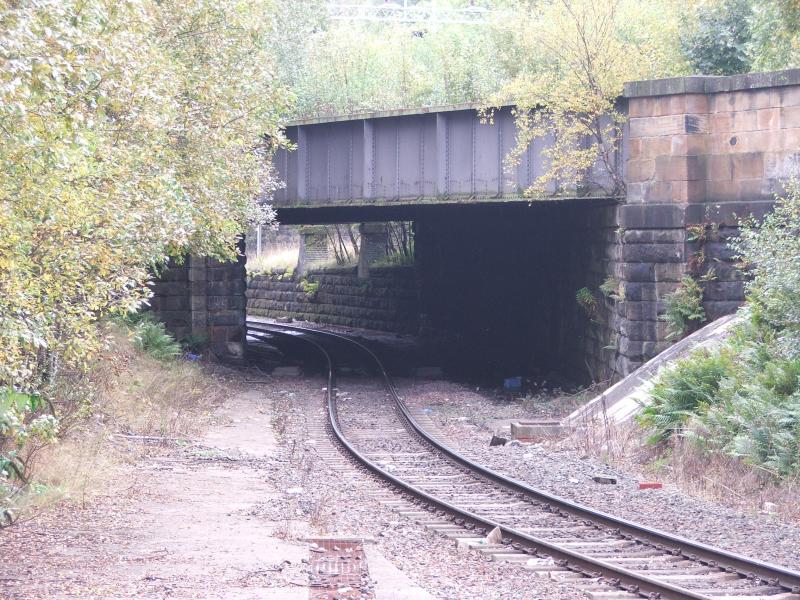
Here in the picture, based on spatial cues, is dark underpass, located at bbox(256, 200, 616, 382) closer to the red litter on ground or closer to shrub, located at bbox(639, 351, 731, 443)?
shrub, located at bbox(639, 351, 731, 443)

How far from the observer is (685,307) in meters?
20.3

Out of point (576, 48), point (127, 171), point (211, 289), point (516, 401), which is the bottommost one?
point (516, 401)

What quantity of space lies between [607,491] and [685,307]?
28.1 ft

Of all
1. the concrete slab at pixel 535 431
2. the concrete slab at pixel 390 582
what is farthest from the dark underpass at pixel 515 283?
the concrete slab at pixel 390 582

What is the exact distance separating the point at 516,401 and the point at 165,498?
1273 centimetres

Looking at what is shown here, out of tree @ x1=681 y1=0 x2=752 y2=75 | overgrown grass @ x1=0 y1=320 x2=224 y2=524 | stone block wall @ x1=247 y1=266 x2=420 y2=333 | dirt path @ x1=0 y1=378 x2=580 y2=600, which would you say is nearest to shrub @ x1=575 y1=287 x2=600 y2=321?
overgrown grass @ x1=0 y1=320 x2=224 y2=524

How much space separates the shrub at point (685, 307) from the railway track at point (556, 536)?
632cm

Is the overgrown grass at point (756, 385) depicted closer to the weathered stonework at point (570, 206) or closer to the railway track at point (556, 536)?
the railway track at point (556, 536)

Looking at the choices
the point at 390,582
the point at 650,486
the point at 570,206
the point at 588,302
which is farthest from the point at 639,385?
the point at 390,582

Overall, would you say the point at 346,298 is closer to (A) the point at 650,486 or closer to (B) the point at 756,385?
(B) the point at 756,385

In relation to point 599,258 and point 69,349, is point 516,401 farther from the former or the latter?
point 69,349

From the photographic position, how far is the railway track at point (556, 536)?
325 inches

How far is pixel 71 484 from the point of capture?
36.7 ft

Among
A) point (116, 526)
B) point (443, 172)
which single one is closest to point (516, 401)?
point (443, 172)
